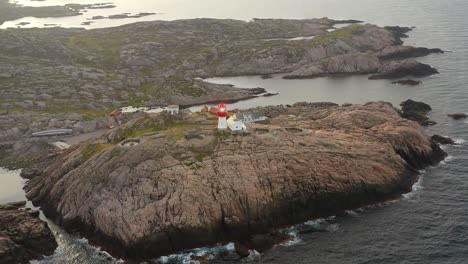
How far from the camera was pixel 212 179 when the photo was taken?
255 ft

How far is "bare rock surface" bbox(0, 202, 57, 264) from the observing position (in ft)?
227

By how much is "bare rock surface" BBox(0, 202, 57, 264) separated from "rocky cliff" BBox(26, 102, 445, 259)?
520 centimetres

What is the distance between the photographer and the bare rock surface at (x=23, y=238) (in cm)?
6920

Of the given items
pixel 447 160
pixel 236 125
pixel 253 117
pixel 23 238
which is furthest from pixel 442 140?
pixel 23 238

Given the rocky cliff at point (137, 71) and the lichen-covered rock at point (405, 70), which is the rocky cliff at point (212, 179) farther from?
the lichen-covered rock at point (405, 70)

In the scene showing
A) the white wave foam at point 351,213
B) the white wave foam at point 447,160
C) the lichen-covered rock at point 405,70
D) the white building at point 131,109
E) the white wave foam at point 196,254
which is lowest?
the white wave foam at point 196,254

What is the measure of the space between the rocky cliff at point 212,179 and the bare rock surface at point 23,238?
520cm

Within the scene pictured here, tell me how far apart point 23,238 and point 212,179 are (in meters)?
29.7

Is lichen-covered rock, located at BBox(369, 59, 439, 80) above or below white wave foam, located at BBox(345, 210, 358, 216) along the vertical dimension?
above

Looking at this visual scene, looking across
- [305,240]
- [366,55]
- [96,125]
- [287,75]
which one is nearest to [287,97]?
[287,75]

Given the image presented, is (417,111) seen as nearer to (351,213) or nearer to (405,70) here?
(405,70)

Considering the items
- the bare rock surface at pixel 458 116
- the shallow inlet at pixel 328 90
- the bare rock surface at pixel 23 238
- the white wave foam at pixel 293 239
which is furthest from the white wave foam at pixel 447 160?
the bare rock surface at pixel 23 238

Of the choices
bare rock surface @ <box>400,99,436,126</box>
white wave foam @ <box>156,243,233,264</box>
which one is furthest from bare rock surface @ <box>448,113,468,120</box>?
white wave foam @ <box>156,243,233,264</box>

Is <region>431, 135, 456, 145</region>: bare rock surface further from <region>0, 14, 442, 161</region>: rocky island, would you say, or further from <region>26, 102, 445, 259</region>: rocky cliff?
<region>0, 14, 442, 161</region>: rocky island
